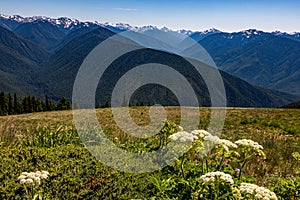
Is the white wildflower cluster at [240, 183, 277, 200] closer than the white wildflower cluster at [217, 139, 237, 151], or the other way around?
the white wildflower cluster at [240, 183, 277, 200]

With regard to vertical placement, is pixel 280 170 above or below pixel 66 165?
below

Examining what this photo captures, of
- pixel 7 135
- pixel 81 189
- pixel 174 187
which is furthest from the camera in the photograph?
pixel 7 135

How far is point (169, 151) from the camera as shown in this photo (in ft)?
27.3

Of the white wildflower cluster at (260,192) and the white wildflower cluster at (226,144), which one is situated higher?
the white wildflower cluster at (226,144)

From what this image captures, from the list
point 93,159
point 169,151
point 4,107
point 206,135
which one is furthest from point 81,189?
point 4,107

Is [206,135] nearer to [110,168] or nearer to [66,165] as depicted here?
[110,168]

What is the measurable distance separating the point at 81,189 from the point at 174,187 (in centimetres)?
258

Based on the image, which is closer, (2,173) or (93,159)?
(2,173)

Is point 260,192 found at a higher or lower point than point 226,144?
lower

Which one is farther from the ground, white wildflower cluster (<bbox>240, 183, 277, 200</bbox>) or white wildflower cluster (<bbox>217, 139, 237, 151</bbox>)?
white wildflower cluster (<bbox>217, 139, 237, 151</bbox>)

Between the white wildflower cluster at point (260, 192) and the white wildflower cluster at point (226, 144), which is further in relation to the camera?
the white wildflower cluster at point (226, 144)

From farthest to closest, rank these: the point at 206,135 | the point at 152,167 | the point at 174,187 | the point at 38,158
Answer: the point at 38,158 → the point at 152,167 → the point at 206,135 → the point at 174,187

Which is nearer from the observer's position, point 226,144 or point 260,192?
point 260,192

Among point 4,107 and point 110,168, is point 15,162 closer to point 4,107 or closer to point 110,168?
point 110,168
